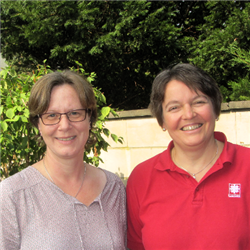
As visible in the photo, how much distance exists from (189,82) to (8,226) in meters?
1.39

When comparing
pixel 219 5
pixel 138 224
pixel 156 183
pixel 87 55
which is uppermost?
pixel 219 5

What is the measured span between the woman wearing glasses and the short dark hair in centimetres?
47

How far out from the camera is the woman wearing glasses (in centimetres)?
157

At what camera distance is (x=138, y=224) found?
198cm

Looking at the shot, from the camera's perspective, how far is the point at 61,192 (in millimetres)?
1753

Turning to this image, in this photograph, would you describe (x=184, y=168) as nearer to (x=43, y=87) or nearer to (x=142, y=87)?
(x=43, y=87)

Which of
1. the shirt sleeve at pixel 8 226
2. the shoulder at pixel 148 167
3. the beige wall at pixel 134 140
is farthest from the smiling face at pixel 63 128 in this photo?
the beige wall at pixel 134 140

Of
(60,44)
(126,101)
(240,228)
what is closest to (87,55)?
(60,44)

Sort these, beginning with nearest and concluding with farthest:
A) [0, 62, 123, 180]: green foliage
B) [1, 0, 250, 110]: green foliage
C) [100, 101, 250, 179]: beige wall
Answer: [0, 62, 123, 180]: green foliage → [100, 101, 250, 179]: beige wall → [1, 0, 250, 110]: green foliage

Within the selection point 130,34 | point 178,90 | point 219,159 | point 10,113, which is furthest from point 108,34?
point 219,159

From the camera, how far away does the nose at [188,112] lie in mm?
1829

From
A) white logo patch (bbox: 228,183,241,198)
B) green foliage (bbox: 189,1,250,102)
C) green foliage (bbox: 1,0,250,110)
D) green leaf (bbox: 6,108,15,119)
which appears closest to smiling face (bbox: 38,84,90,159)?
green leaf (bbox: 6,108,15,119)

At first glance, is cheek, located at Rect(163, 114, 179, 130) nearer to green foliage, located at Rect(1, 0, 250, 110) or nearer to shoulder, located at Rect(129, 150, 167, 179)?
shoulder, located at Rect(129, 150, 167, 179)

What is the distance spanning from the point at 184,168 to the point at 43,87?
107 cm
